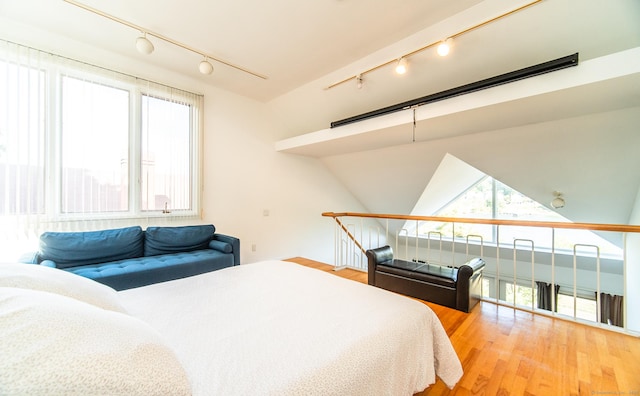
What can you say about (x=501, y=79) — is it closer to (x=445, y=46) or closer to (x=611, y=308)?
(x=445, y=46)

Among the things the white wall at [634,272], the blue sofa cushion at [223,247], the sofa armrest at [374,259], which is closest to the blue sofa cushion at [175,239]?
the blue sofa cushion at [223,247]

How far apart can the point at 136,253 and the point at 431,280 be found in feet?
10.9

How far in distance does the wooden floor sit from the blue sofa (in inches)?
95.3

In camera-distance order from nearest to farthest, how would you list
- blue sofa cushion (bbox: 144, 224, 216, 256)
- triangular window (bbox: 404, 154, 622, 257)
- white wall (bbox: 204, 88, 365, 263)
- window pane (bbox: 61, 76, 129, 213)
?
window pane (bbox: 61, 76, 129, 213)
blue sofa cushion (bbox: 144, 224, 216, 256)
white wall (bbox: 204, 88, 365, 263)
triangular window (bbox: 404, 154, 622, 257)

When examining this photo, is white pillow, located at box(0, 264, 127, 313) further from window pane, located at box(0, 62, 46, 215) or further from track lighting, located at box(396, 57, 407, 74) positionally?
track lighting, located at box(396, 57, 407, 74)

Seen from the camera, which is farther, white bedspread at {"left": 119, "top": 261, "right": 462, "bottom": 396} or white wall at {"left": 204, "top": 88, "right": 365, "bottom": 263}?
white wall at {"left": 204, "top": 88, "right": 365, "bottom": 263}

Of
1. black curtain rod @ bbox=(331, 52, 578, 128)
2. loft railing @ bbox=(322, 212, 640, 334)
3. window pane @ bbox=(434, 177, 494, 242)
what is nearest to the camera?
black curtain rod @ bbox=(331, 52, 578, 128)

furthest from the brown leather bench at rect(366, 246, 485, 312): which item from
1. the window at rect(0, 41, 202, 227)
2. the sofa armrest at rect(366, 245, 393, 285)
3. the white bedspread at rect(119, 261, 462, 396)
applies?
the window at rect(0, 41, 202, 227)

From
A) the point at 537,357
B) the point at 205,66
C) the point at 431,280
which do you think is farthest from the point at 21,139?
the point at 537,357

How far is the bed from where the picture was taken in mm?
492

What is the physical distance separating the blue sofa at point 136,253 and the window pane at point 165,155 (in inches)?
16.8

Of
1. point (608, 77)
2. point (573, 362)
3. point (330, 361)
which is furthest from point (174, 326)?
point (608, 77)

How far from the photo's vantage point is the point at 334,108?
11.9 ft

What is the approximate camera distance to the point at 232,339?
97 centimetres
